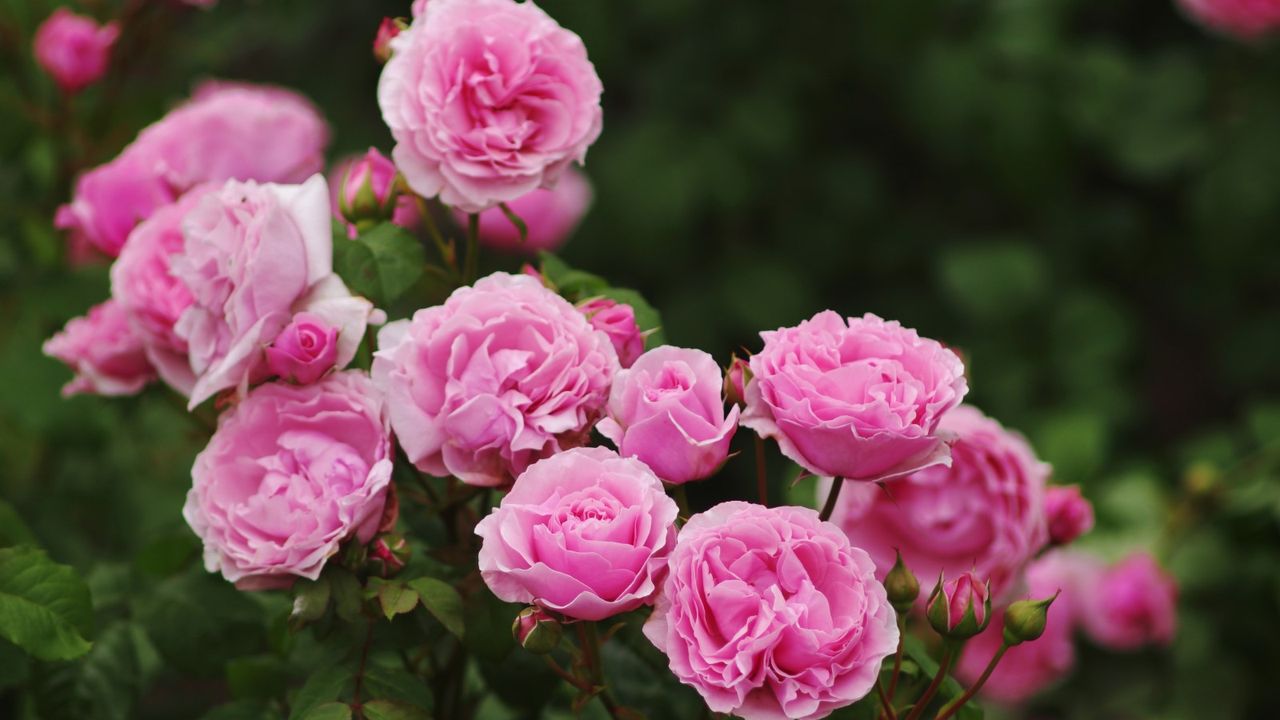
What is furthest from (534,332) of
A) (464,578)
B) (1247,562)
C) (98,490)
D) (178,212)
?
(1247,562)

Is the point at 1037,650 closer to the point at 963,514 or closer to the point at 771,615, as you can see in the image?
the point at 963,514

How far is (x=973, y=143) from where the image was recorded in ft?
7.29

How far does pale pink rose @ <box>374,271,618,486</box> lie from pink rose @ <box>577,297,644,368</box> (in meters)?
0.02

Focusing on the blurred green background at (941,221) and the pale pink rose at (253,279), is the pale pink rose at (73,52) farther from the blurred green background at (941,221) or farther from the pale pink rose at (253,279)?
the pale pink rose at (253,279)

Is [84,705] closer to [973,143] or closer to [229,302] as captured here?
[229,302]

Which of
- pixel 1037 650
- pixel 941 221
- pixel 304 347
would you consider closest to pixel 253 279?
pixel 304 347

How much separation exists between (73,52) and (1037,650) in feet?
3.86

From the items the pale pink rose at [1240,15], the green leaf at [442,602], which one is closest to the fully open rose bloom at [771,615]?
the green leaf at [442,602]

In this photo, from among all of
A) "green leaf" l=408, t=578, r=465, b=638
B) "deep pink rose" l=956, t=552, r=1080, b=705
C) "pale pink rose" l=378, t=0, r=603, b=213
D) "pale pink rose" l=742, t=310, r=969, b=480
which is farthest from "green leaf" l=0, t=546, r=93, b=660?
"deep pink rose" l=956, t=552, r=1080, b=705

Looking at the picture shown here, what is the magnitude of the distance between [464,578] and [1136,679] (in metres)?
1.11

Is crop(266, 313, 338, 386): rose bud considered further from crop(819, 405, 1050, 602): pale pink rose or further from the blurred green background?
the blurred green background

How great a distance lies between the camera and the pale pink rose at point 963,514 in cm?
88

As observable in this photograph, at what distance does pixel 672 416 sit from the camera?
0.69 metres

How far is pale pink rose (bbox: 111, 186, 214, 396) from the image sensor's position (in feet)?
2.84
